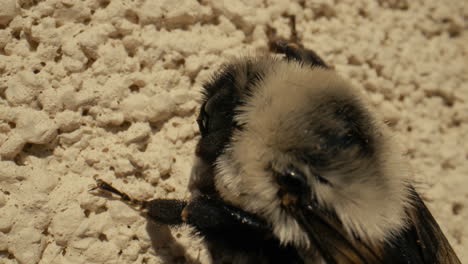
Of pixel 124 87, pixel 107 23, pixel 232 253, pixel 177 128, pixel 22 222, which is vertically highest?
pixel 107 23

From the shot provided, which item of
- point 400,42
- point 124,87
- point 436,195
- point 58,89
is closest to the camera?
point 58,89

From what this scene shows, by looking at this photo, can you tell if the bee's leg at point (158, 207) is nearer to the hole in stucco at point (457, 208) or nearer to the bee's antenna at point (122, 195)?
the bee's antenna at point (122, 195)

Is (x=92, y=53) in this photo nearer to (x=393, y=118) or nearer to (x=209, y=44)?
(x=209, y=44)

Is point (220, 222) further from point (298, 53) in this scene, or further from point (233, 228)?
point (298, 53)

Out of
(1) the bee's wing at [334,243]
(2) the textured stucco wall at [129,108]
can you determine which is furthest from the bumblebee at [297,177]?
(2) the textured stucco wall at [129,108]

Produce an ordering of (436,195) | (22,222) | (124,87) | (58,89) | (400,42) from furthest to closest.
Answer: (400,42) < (436,195) < (124,87) < (58,89) < (22,222)

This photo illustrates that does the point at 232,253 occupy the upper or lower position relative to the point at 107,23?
lower

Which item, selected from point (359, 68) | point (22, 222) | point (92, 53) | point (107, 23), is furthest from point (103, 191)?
point (359, 68)
